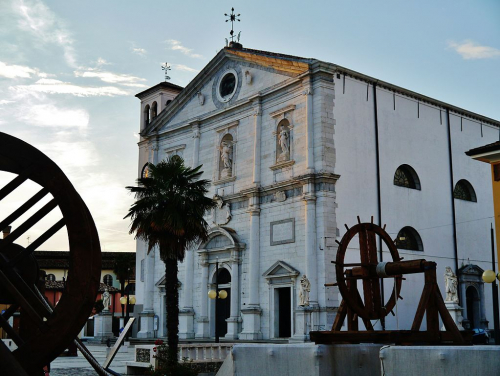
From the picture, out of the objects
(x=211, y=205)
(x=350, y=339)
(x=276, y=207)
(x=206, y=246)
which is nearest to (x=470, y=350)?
(x=350, y=339)

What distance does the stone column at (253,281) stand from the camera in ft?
107

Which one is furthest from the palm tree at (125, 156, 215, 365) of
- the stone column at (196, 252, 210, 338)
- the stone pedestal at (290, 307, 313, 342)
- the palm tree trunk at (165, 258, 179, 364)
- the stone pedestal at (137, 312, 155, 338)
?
the stone pedestal at (137, 312, 155, 338)

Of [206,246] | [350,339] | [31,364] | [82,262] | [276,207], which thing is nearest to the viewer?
[31,364]

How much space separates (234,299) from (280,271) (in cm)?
352

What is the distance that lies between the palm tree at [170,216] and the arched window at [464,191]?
18.3 meters

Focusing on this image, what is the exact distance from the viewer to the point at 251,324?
32719 millimetres

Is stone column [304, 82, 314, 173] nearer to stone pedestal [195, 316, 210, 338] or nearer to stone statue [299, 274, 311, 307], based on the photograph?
stone statue [299, 274, 311, 307]

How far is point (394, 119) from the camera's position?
34.4 meters

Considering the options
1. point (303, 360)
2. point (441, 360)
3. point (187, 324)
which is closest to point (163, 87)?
point (187, 324)

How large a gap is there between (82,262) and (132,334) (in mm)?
38806

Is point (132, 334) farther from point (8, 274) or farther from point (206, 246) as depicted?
point (8, 274)

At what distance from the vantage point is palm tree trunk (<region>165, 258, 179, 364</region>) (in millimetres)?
21739

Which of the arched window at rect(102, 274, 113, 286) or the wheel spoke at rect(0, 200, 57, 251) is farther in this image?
the arched window at rect(102, 274, 113, 286)

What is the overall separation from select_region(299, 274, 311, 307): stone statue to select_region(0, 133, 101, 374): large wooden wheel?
23876 millimetres
